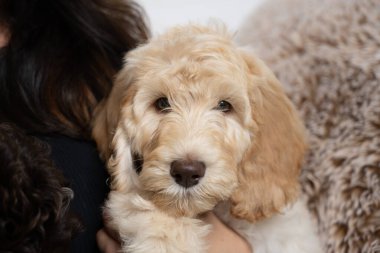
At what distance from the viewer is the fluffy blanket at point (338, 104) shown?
1488 mm

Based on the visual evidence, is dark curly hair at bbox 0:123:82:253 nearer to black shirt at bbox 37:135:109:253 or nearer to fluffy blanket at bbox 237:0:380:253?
black shirt at bbox 37:135:109:253

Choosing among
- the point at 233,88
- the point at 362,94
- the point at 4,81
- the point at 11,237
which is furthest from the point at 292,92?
the point at 11,237

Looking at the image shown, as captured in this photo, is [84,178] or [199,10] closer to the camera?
[84,178]

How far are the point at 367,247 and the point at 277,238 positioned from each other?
251 mm

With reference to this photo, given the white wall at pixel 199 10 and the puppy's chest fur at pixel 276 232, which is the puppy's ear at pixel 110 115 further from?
the white wall at pixel 199 10

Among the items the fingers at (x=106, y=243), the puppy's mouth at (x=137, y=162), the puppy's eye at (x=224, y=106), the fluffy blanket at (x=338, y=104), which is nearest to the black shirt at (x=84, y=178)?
the fingers at (x=106, y=243)

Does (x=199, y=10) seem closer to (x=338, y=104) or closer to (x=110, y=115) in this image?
(x=338, y=104)

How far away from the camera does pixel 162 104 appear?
1.29 m

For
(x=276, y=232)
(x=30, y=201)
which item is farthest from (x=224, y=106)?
(x=30, y=201)

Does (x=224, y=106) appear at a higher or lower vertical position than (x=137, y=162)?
higher

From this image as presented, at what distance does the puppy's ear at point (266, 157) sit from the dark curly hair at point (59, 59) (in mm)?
484

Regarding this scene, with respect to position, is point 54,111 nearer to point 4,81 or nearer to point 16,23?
point 4,81

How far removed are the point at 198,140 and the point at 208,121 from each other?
0.08m

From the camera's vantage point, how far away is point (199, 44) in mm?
1291
